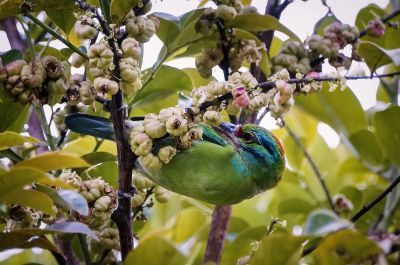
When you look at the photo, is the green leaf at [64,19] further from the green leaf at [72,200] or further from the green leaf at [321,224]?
the green leaf at [321,224]

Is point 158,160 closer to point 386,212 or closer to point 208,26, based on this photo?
point 208,26

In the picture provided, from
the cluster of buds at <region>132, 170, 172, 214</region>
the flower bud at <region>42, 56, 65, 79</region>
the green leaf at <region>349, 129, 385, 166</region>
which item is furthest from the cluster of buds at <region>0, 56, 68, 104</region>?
the green leaf at <region>349, 129, 385, 166</region>

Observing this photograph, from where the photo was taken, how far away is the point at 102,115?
7.68 feet

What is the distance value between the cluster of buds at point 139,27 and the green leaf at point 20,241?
55 cm

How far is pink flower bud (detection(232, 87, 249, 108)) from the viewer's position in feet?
5.21

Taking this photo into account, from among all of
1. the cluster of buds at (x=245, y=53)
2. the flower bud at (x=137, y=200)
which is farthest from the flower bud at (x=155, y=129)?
the cluster of buds at (x=245, y=53)

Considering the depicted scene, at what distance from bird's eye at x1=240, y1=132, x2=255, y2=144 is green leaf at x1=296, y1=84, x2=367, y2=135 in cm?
36

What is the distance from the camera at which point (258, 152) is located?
2.52m

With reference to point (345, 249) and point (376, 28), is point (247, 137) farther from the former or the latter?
point (345, 249)

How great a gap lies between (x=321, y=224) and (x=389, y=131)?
4.08ft

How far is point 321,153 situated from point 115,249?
4.53ft

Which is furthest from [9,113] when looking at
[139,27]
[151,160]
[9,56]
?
[139,27]

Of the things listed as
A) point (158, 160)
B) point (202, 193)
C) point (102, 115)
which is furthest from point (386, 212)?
point (102, 115)

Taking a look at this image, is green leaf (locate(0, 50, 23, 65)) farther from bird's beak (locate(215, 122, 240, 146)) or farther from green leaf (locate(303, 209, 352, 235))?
green leaf (locate(303, 209, 352, 235))
